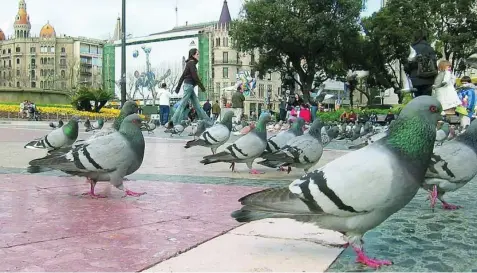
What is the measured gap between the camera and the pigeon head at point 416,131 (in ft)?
7.83

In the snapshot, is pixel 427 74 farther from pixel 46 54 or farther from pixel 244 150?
pixel 46 54

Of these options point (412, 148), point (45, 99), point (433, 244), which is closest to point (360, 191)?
point (412, 148)

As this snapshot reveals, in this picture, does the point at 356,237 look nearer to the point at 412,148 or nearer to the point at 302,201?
the point at 302,201

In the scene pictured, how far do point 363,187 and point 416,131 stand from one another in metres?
0.40

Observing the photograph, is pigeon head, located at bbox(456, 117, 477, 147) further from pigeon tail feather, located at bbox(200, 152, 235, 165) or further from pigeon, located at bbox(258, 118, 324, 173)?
pigeon tail feather, located at bbox(200, 152, 235, 165)

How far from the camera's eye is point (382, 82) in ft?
119

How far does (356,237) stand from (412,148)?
0.51 meters

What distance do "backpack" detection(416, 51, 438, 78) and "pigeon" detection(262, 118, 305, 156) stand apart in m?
1.98

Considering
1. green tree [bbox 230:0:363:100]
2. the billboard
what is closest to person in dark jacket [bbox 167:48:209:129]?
green tree [bbox 230:0:363:100]

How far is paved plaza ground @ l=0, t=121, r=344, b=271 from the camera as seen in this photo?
97.5 inches

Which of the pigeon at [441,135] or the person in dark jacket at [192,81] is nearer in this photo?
the pigeon at [441,135]

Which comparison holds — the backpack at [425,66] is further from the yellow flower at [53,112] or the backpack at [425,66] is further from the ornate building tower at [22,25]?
the ornate building tower at [22,25]

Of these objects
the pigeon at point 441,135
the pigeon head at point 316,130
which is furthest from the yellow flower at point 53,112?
the pigeon head at point 316,130

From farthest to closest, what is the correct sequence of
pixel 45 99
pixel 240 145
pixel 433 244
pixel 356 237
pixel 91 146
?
pixel 45 99 → pixel 240 145 → pixel 91 146 → pixel 433 244 → pixel 356 237
